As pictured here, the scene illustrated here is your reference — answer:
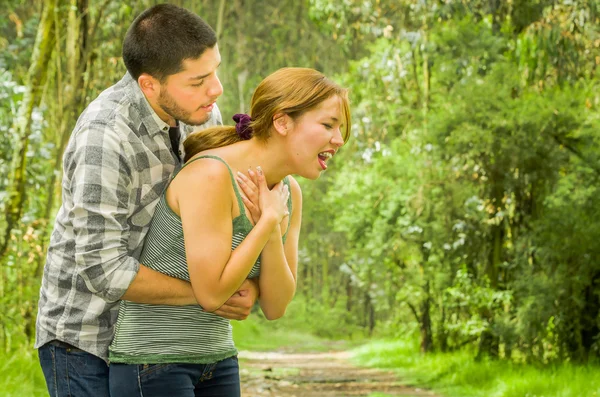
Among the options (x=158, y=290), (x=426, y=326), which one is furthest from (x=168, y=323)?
(x=426, y=326)

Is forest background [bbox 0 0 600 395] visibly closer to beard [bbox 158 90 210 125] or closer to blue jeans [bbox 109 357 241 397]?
beard [bbox 158 90 210 125]

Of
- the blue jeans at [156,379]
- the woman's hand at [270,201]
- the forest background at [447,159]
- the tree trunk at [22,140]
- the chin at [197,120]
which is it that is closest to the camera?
the blue jeans at [156,379]

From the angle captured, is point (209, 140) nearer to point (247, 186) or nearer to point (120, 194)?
point (247, 186)

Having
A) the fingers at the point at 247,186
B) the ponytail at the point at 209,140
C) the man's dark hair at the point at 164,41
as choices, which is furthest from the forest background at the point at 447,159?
the fingers at the point at 247,186

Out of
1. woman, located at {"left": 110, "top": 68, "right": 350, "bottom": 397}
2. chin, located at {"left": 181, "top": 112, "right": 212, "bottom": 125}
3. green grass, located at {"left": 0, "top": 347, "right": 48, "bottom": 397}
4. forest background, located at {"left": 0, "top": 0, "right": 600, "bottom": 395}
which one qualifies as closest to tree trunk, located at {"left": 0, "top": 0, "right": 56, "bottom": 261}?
forest background, located at {"left": 0, "top": 0, "right": 600, "bottom": 395}

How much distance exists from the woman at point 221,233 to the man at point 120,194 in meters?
0.08

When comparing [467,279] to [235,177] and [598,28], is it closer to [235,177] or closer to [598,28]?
[598,28]

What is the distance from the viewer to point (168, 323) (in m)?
3.02

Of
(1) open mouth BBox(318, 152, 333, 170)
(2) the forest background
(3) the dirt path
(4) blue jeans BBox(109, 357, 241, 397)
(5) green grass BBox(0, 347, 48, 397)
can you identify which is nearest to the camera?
(4) blue jeans BBox(109, 357, 241, 397)

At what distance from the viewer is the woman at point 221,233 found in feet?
9.67

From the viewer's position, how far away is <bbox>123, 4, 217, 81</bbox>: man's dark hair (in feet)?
10.5

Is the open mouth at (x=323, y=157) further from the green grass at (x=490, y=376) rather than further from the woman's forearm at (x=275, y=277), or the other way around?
the green grass at (x=490, y=376)

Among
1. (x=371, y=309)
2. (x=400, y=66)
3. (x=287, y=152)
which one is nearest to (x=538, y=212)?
(x=400, y=66)

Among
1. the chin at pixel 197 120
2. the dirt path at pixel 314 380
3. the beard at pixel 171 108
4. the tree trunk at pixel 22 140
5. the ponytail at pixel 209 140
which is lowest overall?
the dirt path at pixel 314 380
